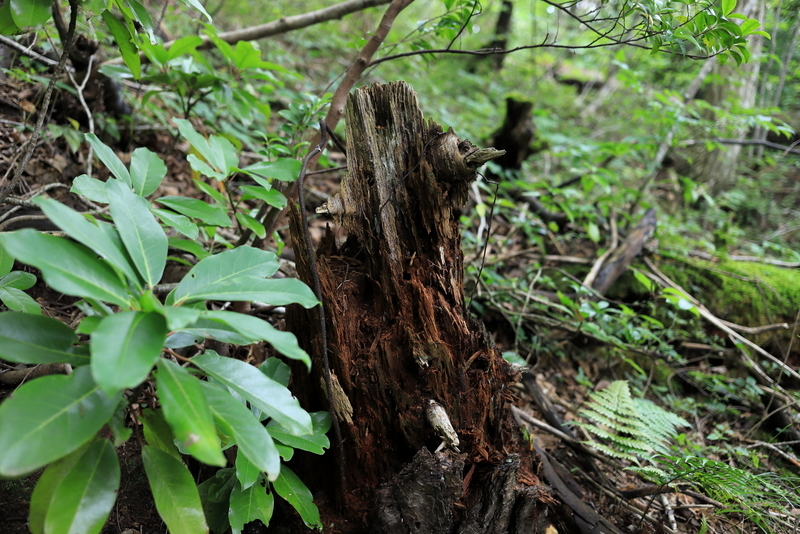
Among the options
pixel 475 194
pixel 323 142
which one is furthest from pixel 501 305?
pixel 323 142

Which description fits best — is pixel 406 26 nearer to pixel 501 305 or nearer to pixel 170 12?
pixel 170 12

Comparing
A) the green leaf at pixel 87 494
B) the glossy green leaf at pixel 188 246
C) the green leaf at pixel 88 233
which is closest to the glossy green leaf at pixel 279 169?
the glossy green leaf at pixel 188 246

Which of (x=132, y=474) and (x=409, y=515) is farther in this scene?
(x=132, y=474)

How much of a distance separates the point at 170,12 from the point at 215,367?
489 cm

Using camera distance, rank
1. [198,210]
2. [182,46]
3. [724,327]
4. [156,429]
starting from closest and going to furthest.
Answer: [156,429] → [198,210] → [182,46] → [724,327]

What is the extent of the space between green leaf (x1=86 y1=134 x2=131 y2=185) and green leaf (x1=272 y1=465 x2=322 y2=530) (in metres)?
1.17

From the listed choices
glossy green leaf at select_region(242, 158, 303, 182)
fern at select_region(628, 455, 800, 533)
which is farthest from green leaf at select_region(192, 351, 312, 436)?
fern at select_region(628, 455, 800, 533)

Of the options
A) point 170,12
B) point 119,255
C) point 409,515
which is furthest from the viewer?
point 170,12

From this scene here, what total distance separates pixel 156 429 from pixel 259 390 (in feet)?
1.38

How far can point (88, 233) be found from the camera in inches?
36.9

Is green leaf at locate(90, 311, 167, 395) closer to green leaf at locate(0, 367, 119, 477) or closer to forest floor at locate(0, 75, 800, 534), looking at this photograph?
green leaf at locate(0, 367, 119, 477)

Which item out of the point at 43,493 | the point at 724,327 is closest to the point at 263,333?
the point at 43,493

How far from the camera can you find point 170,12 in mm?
4492

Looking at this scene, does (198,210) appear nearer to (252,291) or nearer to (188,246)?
(188,246)
